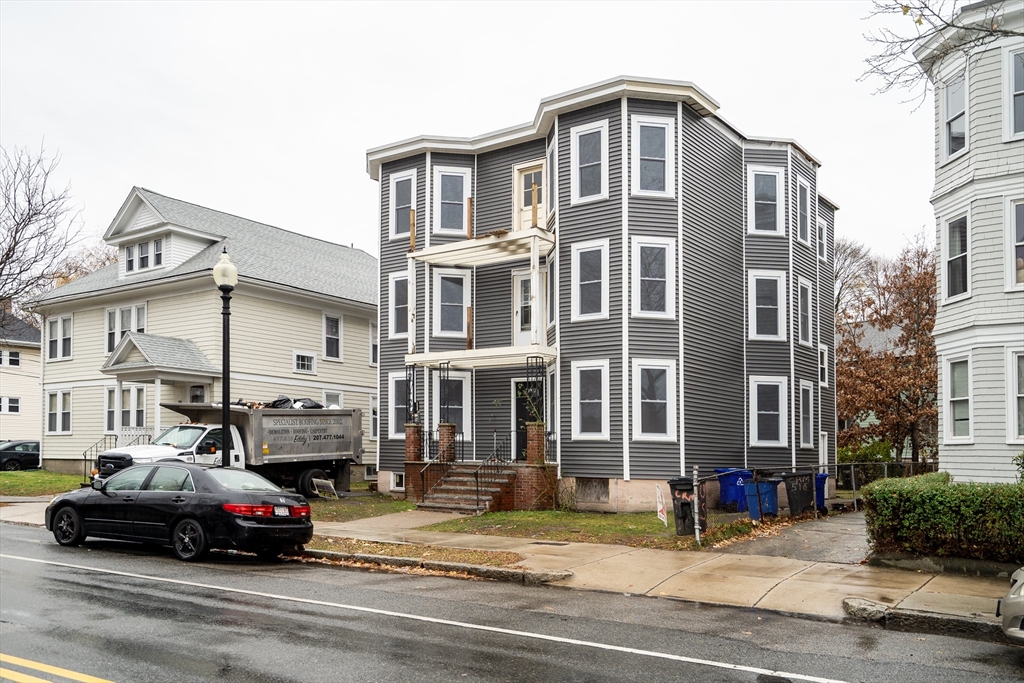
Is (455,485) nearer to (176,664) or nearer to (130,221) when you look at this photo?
(176,664)

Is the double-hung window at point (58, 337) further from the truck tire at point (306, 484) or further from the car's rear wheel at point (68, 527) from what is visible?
the car's rear wheel at point (68, 527)

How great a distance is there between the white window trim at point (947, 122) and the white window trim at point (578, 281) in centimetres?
789

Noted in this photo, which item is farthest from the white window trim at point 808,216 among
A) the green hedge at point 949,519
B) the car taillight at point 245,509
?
the car taillight at point 245,509

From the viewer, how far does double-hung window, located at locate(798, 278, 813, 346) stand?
27.8m

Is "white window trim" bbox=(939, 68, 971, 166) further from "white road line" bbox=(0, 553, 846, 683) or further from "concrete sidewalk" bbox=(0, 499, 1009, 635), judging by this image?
"white road line" bbox=(0, 553, 846, 683)

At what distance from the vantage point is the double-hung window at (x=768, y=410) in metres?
25.9

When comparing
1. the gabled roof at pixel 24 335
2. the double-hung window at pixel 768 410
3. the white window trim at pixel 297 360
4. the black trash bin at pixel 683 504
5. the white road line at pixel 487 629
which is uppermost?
the gabled roof at pixel 24 335

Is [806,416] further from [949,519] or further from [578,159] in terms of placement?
[949,519]

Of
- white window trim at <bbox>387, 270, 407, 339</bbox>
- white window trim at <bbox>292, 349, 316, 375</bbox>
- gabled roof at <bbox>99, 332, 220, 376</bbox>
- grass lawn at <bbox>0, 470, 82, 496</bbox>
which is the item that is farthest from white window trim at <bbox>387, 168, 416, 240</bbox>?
grass lawn at <bbox>0, 470, 82, 496</bbox>

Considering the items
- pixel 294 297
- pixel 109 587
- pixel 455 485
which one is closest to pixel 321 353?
pixel 294 297

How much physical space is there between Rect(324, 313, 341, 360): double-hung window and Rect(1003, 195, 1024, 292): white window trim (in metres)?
23.9

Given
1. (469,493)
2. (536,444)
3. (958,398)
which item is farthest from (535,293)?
(958,398)

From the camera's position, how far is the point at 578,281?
22969 mm

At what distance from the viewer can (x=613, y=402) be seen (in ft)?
72.4
